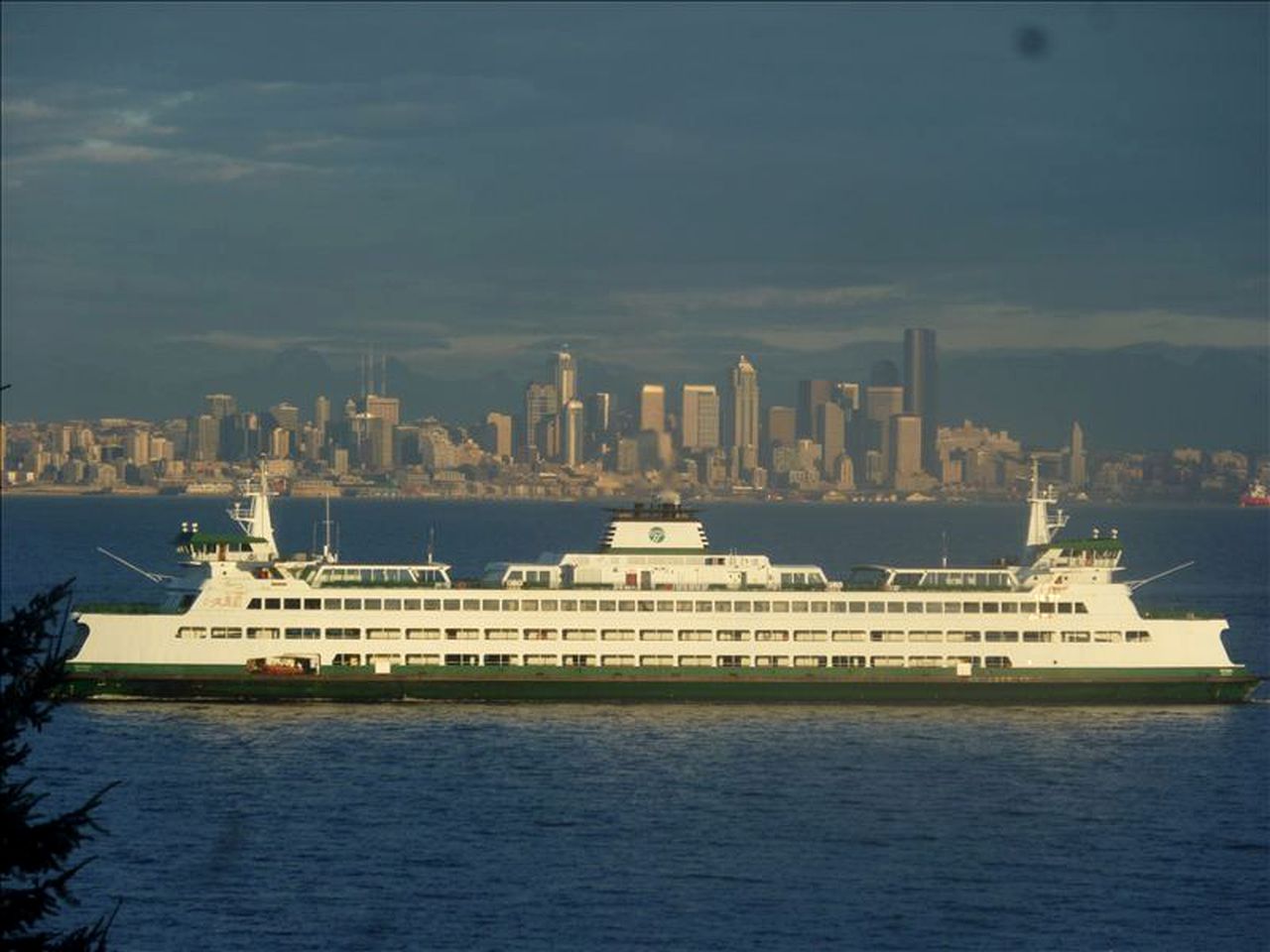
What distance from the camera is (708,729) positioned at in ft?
178

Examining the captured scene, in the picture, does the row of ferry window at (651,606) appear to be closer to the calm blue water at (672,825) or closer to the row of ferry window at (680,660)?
the row of ferry window at (680,660)

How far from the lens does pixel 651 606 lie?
200 feet

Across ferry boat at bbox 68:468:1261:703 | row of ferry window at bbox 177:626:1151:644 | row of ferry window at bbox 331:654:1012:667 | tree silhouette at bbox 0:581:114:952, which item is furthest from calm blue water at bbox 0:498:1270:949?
tree silhouette at bbox 0:581:114:952

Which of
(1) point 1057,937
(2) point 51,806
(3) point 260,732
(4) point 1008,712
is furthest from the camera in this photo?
(4) point 1008,712

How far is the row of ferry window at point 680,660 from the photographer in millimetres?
59781

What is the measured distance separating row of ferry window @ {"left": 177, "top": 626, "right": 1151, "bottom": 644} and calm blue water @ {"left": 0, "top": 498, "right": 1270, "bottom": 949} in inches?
103

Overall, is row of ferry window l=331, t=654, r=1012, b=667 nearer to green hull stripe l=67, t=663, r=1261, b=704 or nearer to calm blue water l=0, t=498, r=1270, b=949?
green hull stripe l=67, t=663, r=1261, b=704

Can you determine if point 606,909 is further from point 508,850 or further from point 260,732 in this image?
point 260,732

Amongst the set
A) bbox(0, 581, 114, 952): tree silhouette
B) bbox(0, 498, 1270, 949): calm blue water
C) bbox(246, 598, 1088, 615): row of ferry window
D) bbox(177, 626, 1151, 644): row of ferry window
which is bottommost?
bbox(0, 498, 1270, 949): calm blue water

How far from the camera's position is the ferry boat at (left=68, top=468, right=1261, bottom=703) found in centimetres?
5912

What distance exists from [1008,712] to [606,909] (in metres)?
26.2

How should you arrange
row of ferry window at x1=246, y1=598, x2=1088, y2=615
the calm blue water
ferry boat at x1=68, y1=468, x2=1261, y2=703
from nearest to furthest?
the calm blue water
ferry boat at x1=68, y1=468, x2=1261, y2=703
row of ferry window at x1=246, y1=598, x2=1088, y2=615

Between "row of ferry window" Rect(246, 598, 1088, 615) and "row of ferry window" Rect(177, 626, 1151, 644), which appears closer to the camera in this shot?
"row of ferry window" Rect(177, 626, 1151, 644)

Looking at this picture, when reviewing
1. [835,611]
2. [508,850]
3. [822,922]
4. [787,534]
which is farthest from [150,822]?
[787,534]
